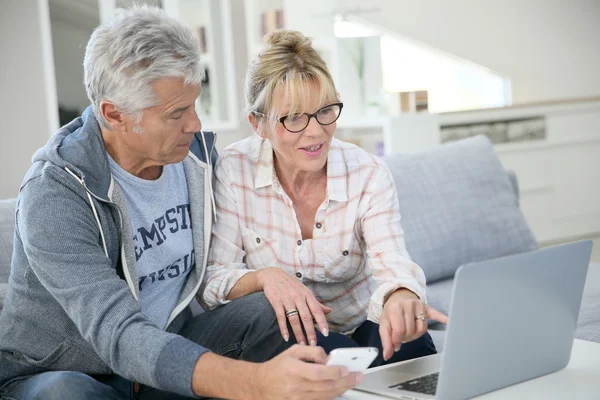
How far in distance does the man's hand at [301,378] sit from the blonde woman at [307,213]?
1.43 feet

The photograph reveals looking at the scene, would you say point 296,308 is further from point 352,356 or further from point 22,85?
point 22,85

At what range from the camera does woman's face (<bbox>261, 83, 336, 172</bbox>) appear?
1.74 metres

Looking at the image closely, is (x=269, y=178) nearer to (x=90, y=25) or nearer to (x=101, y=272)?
(x=101, y=272)

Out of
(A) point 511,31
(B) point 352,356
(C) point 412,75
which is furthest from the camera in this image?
(C) point 412,75

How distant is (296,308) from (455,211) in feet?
3.89

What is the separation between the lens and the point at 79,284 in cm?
139

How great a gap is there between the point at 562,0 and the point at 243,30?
9.06 ft

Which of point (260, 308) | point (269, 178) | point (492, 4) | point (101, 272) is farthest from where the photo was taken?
point (492, 4)

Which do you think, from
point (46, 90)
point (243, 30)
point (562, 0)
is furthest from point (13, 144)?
point (562, 0)

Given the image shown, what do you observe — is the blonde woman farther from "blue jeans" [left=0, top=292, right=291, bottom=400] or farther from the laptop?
the laptop

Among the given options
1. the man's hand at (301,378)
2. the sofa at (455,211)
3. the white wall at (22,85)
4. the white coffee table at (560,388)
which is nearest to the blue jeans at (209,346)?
the white coffee table at (560,388)

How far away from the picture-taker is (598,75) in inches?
260

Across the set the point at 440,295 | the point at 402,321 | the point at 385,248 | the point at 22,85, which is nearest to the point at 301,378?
the point at 402,321

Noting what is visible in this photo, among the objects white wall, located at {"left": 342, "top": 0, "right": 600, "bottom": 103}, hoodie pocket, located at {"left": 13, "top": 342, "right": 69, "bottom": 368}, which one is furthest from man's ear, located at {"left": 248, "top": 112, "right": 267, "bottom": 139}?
white wall, located at {"left": 342, "top": 0, "right": 600, "bottom": 103}
